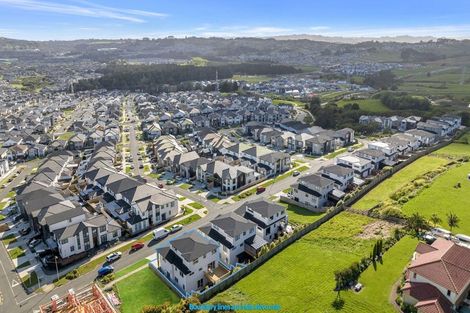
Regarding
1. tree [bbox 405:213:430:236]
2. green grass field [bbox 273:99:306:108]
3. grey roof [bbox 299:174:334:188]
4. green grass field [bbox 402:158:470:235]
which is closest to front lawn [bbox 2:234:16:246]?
grey roof [bbox 299:174:334:188]

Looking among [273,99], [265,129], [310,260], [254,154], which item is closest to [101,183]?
[254,154]

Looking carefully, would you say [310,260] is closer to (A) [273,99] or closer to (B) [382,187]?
(B) [382,187]

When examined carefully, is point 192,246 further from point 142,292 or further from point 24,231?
point 24,231

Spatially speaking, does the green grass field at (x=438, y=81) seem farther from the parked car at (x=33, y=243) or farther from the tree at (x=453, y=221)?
the parked car at (x=33, y=243)

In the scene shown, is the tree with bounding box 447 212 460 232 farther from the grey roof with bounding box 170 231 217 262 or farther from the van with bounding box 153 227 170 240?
the van with bounding box 153 227 170 240

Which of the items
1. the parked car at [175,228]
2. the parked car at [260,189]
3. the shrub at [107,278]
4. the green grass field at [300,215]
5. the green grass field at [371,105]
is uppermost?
the green grass field at [371,105]

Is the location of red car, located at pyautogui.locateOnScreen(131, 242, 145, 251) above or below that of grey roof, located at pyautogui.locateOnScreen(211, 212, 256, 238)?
below

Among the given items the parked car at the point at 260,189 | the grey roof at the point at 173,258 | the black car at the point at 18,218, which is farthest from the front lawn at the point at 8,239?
the parked car at the point at 260,189
